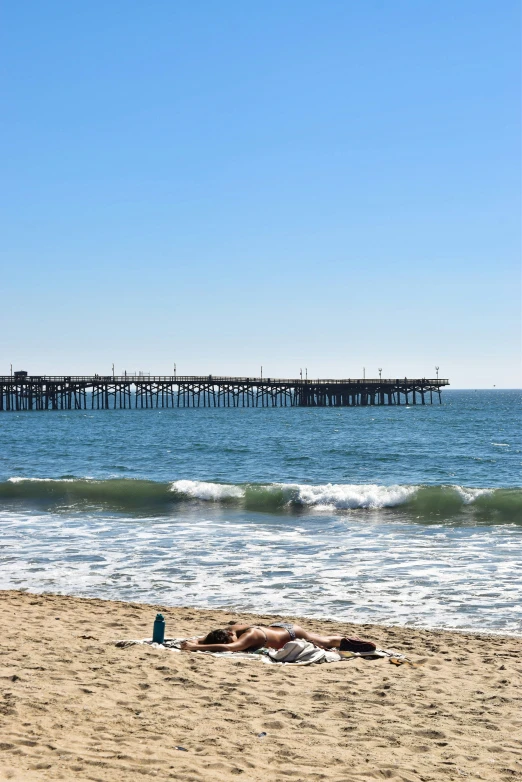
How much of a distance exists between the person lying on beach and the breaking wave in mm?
11096

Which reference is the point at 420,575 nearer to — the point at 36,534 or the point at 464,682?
the point at 464,682

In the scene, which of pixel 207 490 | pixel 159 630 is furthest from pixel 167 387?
pixel 159 630

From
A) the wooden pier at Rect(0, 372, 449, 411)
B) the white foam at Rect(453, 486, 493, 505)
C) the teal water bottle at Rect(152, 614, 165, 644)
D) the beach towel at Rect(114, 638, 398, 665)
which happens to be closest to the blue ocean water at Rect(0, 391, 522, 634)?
the white foam at Rect(453, 486, 493, 505)

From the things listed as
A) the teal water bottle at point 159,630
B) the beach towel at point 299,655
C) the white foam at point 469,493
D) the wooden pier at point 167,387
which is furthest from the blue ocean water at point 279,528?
the wooden pier at point 167,387

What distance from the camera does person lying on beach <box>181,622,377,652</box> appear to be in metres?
7.65

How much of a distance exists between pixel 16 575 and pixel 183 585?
2.70 meters

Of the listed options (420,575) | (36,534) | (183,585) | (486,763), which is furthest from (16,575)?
(486,763)

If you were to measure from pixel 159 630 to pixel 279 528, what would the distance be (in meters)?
9.08

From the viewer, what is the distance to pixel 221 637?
7.77m

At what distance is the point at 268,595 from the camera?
10844 mm

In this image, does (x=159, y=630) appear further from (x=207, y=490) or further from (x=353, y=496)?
(x=207, y=490)

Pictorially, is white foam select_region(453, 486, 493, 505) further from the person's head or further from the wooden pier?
the wooden pier

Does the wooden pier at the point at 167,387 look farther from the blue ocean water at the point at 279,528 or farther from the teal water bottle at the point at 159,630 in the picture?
the teal water bottle at the point at 159,630

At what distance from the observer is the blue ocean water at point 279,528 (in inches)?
427
